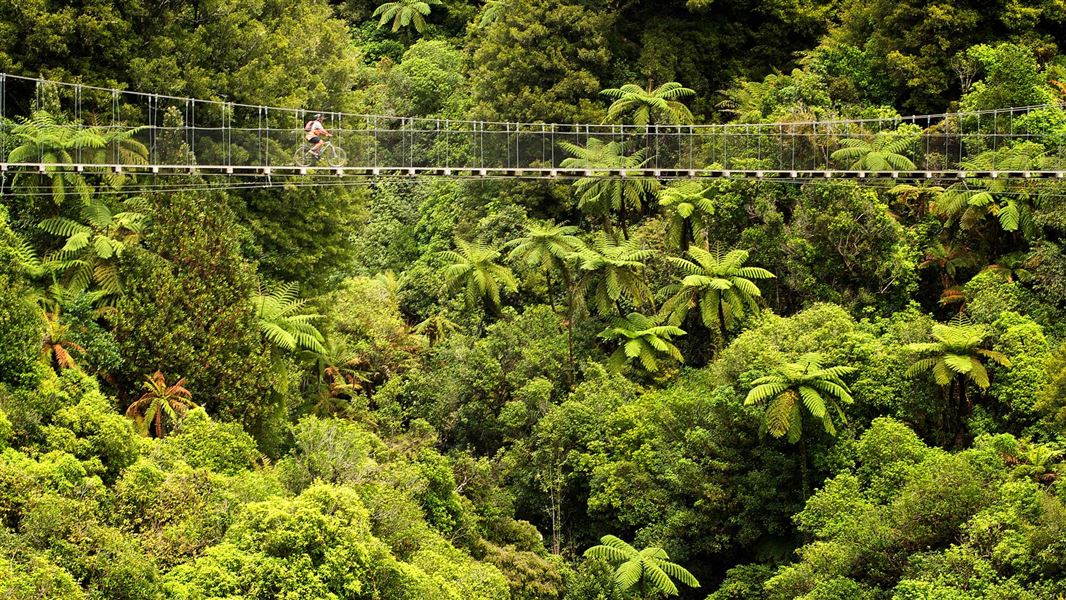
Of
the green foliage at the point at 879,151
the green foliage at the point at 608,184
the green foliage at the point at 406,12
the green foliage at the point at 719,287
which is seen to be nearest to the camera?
the green foliage at the point at 879,151

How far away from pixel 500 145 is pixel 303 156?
3.92 m

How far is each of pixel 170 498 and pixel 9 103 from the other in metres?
10.2

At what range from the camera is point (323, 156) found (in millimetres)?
35312

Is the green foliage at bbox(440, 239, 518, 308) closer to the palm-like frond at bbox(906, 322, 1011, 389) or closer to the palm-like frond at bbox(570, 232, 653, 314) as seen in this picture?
the palm-like frond at bbox(570, 232, 653, 314)

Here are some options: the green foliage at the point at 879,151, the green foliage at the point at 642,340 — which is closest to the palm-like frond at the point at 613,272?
the green foliage at the point at 642,340

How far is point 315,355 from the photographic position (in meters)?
39.2

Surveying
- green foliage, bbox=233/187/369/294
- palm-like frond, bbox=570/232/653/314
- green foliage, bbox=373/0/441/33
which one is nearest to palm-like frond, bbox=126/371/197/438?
green foliage, bbox=233/187/369/294

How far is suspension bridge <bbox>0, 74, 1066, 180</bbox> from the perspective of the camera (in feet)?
112

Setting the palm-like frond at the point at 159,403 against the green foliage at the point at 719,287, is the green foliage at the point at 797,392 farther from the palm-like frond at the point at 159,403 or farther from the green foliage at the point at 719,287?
the palm-like frond at the point at 159,403

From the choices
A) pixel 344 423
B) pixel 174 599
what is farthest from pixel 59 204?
pixel 174 599

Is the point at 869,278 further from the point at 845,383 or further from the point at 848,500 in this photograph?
the point at 848,500

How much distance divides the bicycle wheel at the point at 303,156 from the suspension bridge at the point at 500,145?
270 mm

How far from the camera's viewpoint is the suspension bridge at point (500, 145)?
112 feet

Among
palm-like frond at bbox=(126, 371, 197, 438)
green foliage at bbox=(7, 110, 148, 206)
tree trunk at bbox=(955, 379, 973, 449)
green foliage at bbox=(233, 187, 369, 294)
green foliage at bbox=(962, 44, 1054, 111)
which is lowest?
tree trunk at bbox=(955, 379, 973, 449)
